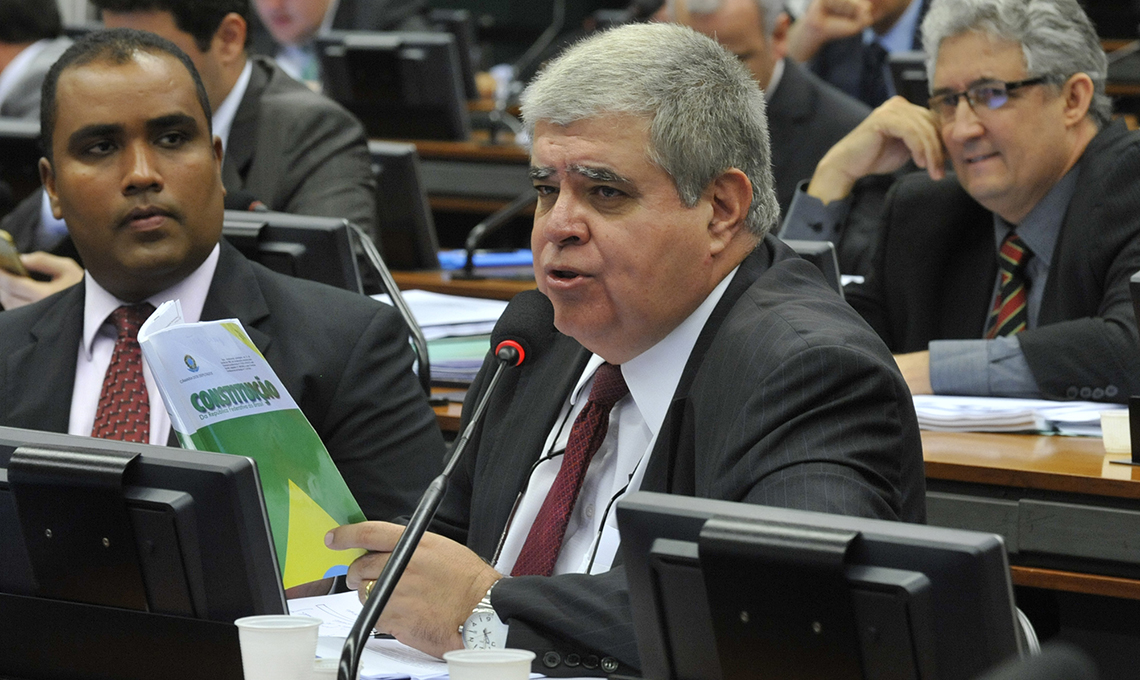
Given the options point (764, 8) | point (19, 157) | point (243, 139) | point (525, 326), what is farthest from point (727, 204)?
point (19, 157)

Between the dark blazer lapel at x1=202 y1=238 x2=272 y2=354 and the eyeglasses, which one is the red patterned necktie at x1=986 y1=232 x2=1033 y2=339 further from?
the dark blazer lapel at x1=202 y1=238 x2=272 y2=354

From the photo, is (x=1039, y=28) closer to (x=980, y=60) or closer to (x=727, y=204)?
(x=980, y=60)

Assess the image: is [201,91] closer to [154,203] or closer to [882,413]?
[154,203]

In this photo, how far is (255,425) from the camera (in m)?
1.46

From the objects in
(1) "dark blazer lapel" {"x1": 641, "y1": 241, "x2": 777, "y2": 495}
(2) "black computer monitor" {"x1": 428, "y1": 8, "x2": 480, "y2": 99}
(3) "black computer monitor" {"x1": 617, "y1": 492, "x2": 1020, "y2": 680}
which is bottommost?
(2) "black computer monitor" {"x1": 428, "y1": 8, "x2": 480, "y2": 99}

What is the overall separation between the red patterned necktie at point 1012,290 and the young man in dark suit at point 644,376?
1.25 m

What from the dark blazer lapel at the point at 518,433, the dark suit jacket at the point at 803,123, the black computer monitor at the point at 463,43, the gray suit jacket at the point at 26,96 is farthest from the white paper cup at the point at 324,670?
the black computer monitor at the point at 463,43

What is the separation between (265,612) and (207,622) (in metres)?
0.05

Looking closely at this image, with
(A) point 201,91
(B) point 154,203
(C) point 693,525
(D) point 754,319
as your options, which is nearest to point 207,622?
(C) point 693,525

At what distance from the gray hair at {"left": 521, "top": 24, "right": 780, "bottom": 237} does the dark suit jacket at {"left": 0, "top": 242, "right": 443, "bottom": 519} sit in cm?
65

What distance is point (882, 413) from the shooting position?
5.06ft

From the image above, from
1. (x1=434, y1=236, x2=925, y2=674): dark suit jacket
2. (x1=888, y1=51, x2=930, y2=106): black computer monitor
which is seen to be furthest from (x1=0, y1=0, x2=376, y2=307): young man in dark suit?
(x1=434, y1=236, x2=925, y2=674): dark suit jacket

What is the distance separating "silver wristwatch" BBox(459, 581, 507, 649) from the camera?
5.13 feet

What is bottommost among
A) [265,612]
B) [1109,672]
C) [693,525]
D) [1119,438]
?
[1109,672]
